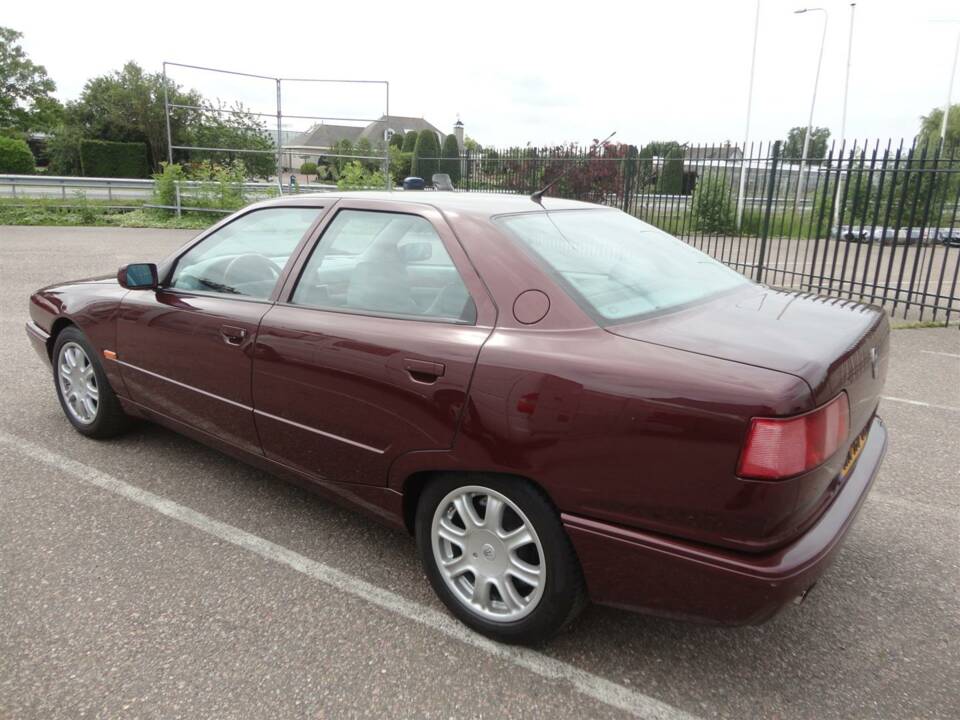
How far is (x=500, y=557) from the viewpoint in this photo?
2.33m

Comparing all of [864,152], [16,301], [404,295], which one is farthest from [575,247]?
[16,301]

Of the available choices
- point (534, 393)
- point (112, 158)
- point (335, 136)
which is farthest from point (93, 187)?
point (534, 393)

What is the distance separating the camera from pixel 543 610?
2.26 metres

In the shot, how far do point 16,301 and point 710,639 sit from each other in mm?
8659

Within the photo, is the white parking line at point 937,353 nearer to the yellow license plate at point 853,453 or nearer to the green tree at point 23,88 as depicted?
the yellow license plate at point 853,453

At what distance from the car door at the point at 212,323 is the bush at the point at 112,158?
40.4 metres

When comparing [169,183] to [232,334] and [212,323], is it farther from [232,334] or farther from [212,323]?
[232,334]

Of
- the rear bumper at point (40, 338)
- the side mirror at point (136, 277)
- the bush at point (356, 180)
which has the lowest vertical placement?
the rear bumper at point (40, 338)

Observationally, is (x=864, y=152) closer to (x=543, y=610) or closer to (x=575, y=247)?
(x=575, y=247)

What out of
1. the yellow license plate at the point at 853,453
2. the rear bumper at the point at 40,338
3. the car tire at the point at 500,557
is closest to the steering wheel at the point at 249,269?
the car tire at the point at 500,557

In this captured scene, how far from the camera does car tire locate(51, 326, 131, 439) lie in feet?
12.9

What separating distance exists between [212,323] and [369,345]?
1.01m

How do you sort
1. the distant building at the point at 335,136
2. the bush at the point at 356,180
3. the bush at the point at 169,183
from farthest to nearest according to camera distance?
1. the distant building at the point at 335,136
2. the bush at the point at 169,183
3. the bush at the point at 356,180

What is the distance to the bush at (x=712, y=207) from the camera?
15445 millimetres
